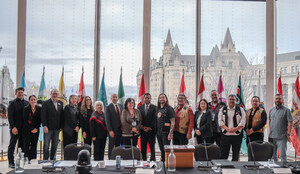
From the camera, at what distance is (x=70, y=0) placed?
6.83m

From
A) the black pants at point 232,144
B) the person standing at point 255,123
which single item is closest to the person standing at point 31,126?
the black pants at point 232,144

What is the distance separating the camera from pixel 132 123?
16.3 ft

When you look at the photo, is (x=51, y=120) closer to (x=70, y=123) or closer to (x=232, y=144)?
(x=70, y=123)

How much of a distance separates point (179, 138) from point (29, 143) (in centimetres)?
278

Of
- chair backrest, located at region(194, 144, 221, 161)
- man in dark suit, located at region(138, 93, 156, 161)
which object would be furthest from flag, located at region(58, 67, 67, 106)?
chair backrest, located at region(194, 144, 221, 161)

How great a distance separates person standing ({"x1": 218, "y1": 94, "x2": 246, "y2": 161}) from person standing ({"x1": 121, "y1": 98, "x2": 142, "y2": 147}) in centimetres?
148

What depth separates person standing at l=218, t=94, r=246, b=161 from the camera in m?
4.83

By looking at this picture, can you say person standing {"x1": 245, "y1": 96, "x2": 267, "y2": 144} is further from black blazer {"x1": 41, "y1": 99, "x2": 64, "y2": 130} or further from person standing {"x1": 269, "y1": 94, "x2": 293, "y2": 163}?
black blazer {"x1": 41, "y1": 99, "x2": 64, "y2": 130}

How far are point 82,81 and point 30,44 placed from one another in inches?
61.4

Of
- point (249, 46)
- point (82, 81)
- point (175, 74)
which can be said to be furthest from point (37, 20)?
point (249, 46)

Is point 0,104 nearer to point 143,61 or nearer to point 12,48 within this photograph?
point 12,48

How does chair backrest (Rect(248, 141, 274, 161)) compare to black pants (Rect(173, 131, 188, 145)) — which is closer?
chair backrest (Rect(248, 141, 274, 161))

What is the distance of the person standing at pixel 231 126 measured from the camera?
190 inches

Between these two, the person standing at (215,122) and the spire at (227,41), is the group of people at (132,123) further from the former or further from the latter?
the spire at (227,41)
